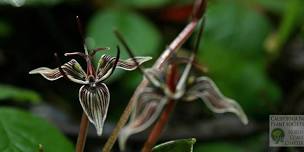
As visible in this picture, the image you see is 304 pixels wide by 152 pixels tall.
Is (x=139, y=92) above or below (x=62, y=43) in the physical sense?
below

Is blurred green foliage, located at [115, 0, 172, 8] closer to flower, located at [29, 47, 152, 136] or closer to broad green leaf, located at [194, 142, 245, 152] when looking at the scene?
broad green leaf, located at [194, 142, 245, 152]

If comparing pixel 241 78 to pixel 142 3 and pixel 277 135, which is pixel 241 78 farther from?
pixel 277 135

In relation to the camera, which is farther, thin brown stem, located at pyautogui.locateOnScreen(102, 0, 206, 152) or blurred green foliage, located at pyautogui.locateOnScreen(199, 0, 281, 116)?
blurred green foliage, located at pyautogui.locateOnScreen(199, 0, 281, 116)

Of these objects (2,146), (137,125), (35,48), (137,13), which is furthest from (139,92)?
(35,48)

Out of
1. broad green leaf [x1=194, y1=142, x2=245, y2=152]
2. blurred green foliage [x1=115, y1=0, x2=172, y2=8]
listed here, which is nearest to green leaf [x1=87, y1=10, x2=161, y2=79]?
blurred green foliage [x1=115, y1=0, x2=172, y2=8]

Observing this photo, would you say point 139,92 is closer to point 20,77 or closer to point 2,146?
point 2,146

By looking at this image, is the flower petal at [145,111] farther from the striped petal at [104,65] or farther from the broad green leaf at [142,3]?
the broad green leaf at [142,3]

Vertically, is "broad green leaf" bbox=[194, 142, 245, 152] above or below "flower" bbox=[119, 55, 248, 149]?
above
